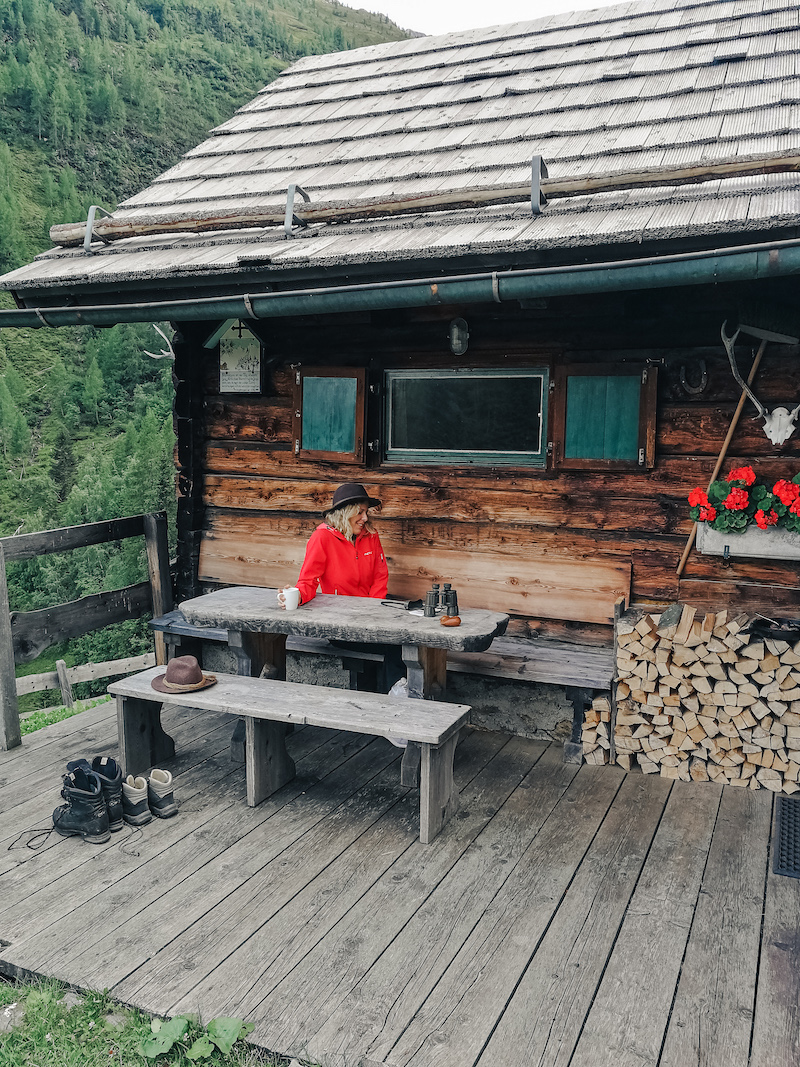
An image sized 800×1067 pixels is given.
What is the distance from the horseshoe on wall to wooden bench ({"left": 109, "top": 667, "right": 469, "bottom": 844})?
2.26 meters

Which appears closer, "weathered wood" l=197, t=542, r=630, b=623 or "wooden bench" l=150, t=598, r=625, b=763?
"wooden bench" l=150, t=598, r=625, b=763

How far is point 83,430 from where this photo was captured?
38.4 m

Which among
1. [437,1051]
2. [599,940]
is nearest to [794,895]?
[599,940]

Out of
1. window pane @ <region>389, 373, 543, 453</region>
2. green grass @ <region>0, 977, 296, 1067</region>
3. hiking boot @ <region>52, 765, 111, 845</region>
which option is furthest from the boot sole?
window pane @ <region>389, 373, 543, 453</region>

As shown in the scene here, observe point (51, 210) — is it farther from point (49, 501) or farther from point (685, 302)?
point (685, 302)

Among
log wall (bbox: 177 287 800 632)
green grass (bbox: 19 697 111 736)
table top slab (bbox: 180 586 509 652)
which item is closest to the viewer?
table top slab (bbox: 180 586 509 652)

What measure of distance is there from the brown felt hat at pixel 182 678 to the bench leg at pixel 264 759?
371 mm

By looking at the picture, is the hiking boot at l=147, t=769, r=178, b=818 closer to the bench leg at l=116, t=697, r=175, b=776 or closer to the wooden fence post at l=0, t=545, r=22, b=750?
the bench leg at l=116, t=697, r=175, b=776

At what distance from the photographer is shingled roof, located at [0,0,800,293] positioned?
401 centimetres

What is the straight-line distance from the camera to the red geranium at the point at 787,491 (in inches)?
162

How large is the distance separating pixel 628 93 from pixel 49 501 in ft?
111

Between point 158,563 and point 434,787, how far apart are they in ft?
10.7

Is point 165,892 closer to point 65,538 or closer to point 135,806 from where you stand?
point 135,806

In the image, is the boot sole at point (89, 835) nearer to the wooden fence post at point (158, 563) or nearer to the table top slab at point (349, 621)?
the table top slab at point (349, 621)
